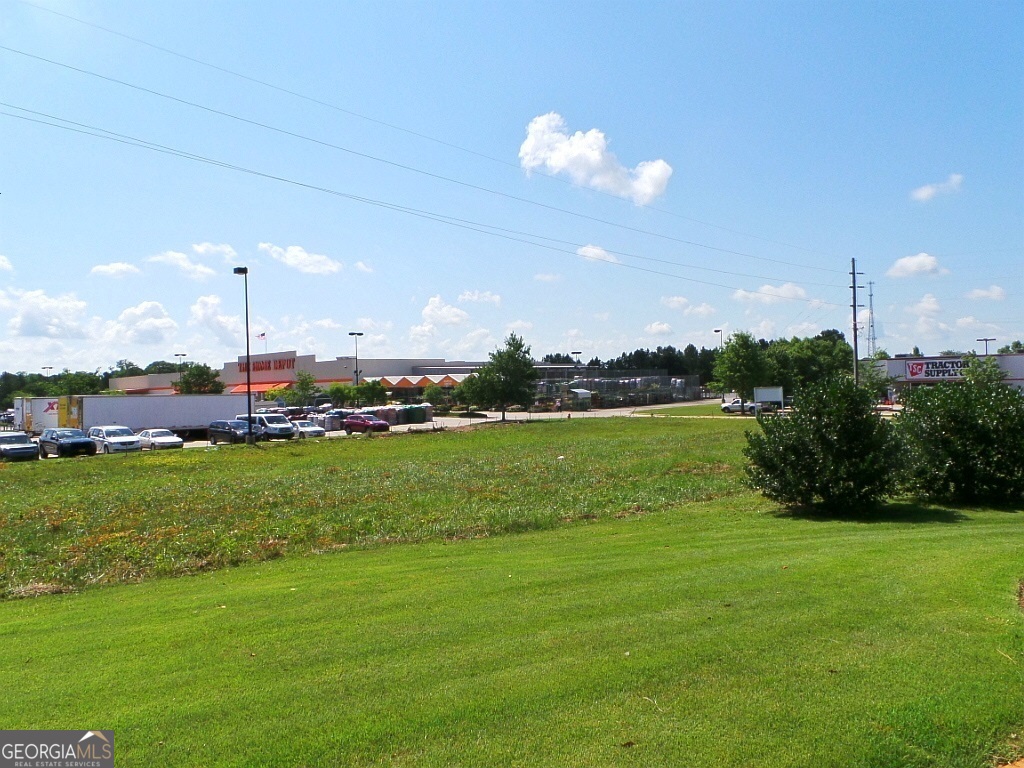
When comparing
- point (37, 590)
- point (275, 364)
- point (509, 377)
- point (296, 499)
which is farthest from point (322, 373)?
point (37, 590)

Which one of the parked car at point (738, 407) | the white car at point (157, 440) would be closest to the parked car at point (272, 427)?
the white car at point (157, 440)

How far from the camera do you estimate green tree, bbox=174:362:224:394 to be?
10200 centimetres

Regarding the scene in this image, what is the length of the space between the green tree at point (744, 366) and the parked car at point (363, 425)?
1376 inches

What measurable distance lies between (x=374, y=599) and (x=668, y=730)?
14.5 ft

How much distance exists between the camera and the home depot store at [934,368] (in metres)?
68.7

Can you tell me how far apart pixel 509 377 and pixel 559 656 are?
6256 centimetres

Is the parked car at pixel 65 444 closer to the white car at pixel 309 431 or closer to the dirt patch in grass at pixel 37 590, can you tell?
the white car at pixel 309 431

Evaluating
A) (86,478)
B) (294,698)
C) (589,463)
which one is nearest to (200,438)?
(86,478)

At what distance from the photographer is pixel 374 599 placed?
28.1 ft

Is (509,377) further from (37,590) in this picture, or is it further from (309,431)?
(37,590)

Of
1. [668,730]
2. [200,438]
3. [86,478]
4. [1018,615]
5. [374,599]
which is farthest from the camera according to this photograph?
[200,438]

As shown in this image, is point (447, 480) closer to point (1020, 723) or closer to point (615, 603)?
point (615, 603)

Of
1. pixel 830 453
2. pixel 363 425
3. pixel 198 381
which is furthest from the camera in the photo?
pixel 198 381

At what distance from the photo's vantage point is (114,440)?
45.1 metres
